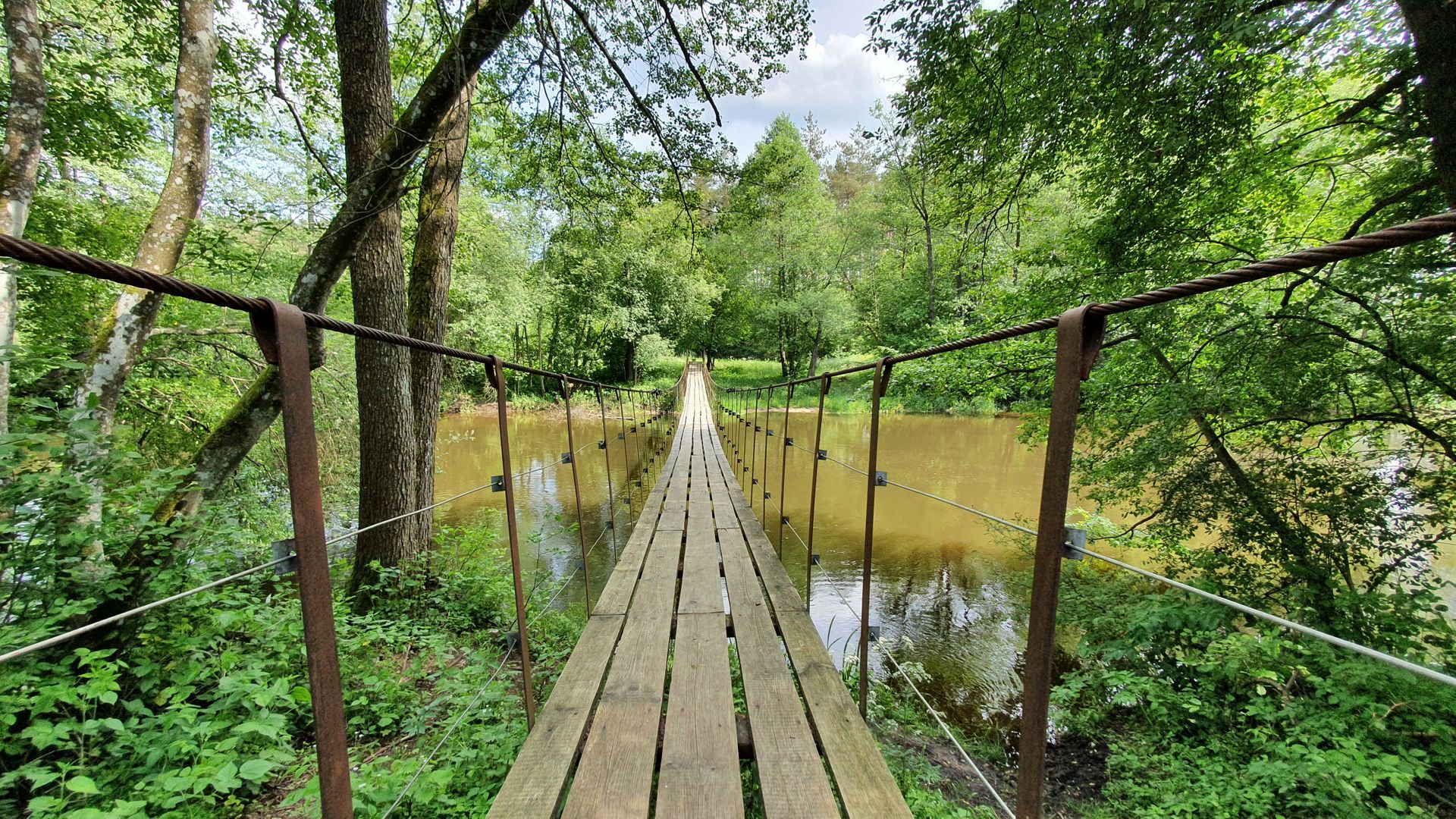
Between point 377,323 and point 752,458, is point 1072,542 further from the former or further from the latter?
point 752,458

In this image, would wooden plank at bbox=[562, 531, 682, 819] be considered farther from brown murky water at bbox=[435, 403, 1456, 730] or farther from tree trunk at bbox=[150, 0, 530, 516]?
tree trunk at bbox=[150, 0, 530, 516]

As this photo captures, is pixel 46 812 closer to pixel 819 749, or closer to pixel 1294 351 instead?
pixel 819 749

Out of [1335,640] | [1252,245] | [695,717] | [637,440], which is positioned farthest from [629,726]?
[637,440]

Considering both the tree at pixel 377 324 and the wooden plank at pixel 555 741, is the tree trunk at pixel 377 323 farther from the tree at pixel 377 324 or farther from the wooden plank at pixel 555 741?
the wooden plank at pixel 555 741

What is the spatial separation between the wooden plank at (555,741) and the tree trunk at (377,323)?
174 centimetres

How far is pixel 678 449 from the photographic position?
19.5 ft

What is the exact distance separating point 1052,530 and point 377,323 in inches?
125

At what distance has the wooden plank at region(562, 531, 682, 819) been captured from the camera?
109cm

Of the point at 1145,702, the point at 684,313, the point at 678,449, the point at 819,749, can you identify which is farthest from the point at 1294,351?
the point at 684,313

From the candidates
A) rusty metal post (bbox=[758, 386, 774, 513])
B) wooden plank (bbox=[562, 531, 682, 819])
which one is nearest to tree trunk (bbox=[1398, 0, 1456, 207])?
rusty metal post (bbox=[758, 386, 774, 513])

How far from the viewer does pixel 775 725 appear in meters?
1.33

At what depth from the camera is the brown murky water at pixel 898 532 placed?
3379mm

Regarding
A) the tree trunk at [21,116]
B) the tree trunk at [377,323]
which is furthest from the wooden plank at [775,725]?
the tree trunk at [21,116]

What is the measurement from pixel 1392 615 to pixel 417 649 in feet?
14.0
